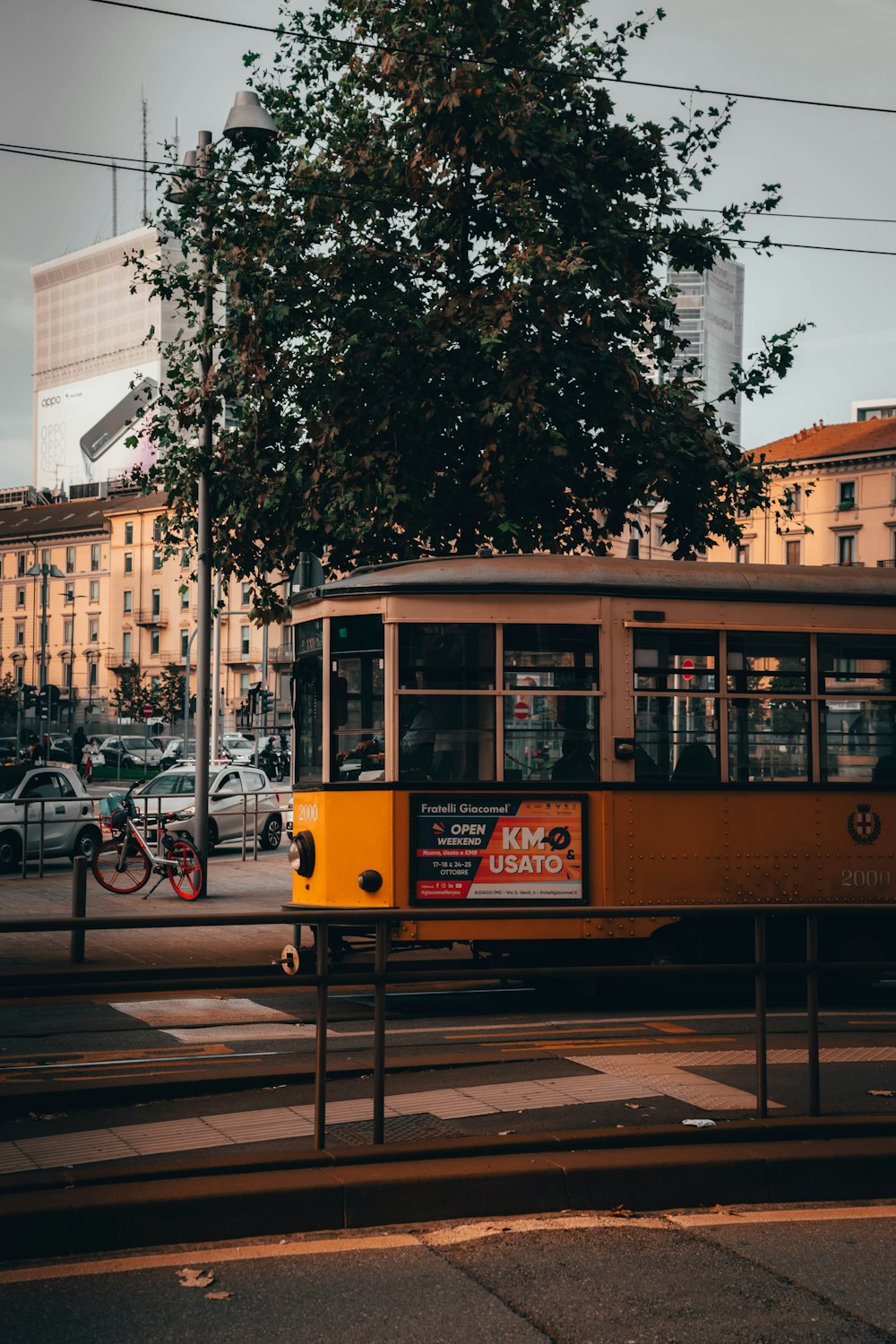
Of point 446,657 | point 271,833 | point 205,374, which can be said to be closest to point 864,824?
point 446,657

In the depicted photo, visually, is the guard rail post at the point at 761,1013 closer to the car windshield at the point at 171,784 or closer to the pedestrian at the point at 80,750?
the car windshield at the point at 171,784

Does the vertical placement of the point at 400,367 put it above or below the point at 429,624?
→ above

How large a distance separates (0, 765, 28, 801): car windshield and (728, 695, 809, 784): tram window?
14.6m

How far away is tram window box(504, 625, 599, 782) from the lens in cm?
1118

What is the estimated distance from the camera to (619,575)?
11.5m

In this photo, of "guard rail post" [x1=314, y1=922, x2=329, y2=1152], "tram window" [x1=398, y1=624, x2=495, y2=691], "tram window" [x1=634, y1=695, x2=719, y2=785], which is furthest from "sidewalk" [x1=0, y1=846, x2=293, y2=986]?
"tram window" [x1=634, y1=695, x2=719, y2=785]

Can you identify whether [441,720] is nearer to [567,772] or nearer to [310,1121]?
[567,772]

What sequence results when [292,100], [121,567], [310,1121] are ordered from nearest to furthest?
[310,1121], [292,100], [121,567]

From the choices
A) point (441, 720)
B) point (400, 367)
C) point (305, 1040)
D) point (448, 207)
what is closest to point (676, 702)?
point (441, 720)

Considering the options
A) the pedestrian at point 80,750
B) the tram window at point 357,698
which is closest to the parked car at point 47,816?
the tram window at point 357,698

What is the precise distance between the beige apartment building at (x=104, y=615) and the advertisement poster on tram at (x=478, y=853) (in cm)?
8209

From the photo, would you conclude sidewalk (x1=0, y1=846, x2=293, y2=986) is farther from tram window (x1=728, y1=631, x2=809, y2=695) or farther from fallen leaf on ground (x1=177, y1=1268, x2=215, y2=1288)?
tram window (x1=728, y1=631, x2=809, y2=695)

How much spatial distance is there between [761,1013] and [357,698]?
5.11 m

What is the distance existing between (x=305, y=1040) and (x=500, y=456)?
7.29 meters
